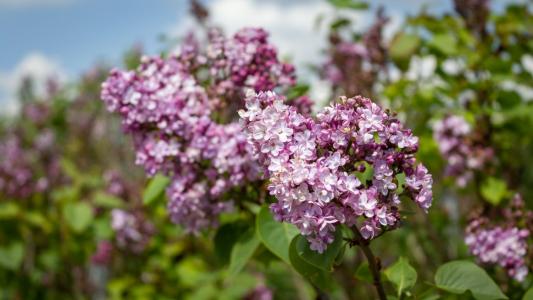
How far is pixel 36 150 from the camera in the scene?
5.34m

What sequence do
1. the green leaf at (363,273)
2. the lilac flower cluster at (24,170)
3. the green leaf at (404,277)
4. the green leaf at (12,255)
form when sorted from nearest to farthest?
the green leaf at (404,277)
the green leaf at (363,273)
the green leaf at (12,255)
the lilac flower cluster at (24,170)

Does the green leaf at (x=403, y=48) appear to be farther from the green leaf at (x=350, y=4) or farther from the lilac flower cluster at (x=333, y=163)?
the lilac flower cluster at (x=333, y=163)

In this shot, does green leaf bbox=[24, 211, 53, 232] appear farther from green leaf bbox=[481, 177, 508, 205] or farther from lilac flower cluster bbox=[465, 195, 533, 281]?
lilac flower cluster bbox=[465, 195, 533, 281]

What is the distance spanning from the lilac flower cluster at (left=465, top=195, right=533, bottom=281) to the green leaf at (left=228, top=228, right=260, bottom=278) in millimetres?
773

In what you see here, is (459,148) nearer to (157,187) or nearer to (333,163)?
(157,187)

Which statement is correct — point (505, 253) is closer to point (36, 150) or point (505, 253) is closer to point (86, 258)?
point (86, 258)

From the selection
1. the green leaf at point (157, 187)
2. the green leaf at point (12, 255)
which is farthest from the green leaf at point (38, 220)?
the green leaf at point (157, 187)

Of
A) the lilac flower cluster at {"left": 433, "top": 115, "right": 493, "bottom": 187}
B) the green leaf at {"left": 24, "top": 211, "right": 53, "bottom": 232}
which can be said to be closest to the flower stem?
the lilac flower cluster at {"left": 433, "top": 115, "right": 493, "bottom": 187}

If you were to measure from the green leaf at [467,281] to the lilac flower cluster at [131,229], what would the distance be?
2.89 meters

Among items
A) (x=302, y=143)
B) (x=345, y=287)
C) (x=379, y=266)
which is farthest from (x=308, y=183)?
(x=345, y=287)

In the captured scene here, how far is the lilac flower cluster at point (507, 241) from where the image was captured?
2.11m

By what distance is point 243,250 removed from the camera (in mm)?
2066

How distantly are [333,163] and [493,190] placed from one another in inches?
78.2

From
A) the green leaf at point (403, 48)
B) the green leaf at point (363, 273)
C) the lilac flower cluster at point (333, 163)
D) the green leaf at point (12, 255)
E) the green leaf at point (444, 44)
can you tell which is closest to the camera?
the lilac flower cluster at point (333, 163)
